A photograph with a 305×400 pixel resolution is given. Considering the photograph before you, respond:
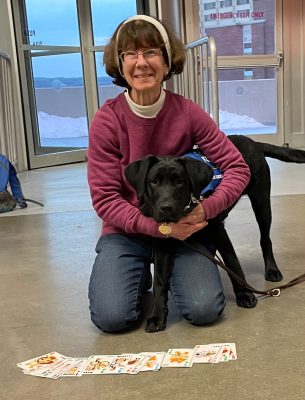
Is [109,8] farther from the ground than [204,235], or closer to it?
farther from the ground

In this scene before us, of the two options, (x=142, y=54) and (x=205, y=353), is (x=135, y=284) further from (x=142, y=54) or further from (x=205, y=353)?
(x=142, y=54)

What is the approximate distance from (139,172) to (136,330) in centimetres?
51

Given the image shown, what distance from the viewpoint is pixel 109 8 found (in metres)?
6.41

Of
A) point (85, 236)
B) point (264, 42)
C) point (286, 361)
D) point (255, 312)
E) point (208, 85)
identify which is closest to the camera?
point (286, 361)

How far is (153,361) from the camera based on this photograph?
145cm

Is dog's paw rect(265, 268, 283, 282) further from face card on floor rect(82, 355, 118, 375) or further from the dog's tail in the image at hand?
face card on floor rect(82, 355, 118, 375)

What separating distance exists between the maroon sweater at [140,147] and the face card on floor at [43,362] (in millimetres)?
446

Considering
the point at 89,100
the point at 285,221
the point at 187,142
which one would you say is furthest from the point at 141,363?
the point at 89,100

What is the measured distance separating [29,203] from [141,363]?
2.74 m

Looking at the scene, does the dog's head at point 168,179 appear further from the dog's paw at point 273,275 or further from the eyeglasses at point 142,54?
the dog's paw at point 273,275

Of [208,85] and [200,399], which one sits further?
[208,85]

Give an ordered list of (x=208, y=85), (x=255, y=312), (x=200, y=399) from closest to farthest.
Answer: (x=200, y=399) < (x=255, y=312) < (x=208, y=85)

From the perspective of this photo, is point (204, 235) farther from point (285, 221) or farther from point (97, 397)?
point (285, 221)

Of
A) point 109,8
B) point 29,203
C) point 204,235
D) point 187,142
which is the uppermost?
point 109,8
